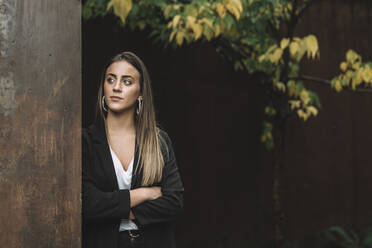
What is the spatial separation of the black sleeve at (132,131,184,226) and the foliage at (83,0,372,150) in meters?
1.02

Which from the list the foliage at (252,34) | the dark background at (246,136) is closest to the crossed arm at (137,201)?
the foliage at (252,34)

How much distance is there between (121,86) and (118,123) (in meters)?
0.19

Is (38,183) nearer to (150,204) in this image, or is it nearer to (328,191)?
(150,204)

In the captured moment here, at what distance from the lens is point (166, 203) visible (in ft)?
6.77

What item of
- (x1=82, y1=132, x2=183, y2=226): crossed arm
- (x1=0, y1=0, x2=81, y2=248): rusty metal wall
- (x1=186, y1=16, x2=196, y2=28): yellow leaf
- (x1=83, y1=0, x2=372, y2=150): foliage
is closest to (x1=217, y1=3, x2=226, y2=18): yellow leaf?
(x1=83, y1=0, x2=372, y2=150): foliage

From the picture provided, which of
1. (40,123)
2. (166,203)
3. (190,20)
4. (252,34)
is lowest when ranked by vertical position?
(166,203)

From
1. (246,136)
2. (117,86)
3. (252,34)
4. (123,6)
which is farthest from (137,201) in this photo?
(246,136)

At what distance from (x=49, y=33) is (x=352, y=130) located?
5.13 meters

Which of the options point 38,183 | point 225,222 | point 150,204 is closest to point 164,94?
point 225,222

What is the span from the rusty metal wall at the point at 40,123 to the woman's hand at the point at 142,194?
310mm

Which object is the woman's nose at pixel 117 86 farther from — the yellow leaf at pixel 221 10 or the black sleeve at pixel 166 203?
the yellow leaf at pixel 221 10

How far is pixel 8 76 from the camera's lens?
1606 millimetres

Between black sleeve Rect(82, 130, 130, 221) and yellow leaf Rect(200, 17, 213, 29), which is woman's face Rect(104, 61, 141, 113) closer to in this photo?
black sleeve Rect(82, 130, 130, 221)

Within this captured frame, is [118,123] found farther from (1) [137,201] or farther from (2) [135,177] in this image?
(1) [137,201]
